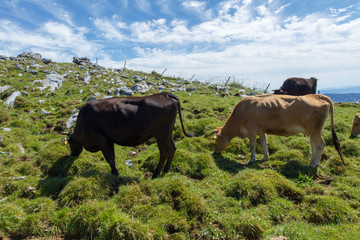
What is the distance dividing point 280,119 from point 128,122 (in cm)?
532

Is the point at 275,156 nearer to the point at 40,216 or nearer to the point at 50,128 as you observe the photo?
the point at 40,216

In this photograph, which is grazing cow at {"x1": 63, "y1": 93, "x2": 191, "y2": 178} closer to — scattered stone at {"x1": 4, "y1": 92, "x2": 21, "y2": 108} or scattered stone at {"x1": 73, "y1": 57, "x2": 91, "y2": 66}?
scattered stone at {"x1": 4, "y1": 92, "x2": 21, "y2": 108}

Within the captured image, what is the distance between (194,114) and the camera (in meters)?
14.7

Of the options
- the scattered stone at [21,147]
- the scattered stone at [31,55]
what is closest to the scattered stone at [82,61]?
the scattered stone at [31,55]

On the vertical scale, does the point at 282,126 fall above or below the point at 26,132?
above

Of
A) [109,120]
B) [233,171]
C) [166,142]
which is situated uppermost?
[109,120]

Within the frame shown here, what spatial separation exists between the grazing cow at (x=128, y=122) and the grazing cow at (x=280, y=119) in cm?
315

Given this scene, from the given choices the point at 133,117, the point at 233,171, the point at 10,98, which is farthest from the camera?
the point at 10,98

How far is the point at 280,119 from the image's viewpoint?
8.18 meters

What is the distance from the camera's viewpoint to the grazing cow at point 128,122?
21.6 feet

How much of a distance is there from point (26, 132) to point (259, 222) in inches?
431

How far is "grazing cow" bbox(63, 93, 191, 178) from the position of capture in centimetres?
A: 660

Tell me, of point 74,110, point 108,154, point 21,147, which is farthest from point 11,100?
point 108,154

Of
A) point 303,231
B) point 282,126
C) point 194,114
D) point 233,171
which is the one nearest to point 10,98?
point 194,114
